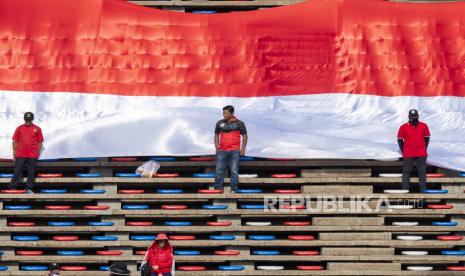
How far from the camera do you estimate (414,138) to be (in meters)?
18.5

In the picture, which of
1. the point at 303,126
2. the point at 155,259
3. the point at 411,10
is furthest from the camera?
the point at 411,10

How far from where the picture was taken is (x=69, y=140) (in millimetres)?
19172

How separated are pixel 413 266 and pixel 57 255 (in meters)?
6.46

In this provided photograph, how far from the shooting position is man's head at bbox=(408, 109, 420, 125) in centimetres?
1859

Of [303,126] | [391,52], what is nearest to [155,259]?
[303,126]

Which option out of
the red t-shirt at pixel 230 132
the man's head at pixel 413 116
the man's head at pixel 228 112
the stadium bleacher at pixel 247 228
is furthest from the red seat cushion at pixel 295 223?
the man's head at pixel 413 116

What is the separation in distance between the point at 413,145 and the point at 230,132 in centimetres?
332

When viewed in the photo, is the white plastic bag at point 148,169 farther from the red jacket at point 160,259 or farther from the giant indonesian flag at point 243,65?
the red jacket at point 160,259

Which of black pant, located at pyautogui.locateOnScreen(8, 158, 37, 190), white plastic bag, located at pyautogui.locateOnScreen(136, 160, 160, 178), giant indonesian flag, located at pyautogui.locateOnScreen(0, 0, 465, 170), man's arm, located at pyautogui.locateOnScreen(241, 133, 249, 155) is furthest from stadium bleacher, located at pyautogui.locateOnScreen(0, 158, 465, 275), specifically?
giant indonesian flag, located at pyautogui.locateOnScreen(0, 0, 465, 170)

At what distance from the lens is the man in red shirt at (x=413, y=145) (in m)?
18.5

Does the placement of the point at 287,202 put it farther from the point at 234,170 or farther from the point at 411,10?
the point at 411,10

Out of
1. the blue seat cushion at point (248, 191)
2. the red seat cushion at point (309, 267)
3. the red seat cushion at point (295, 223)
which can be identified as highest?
the blue seat cushion at point (248, 191)

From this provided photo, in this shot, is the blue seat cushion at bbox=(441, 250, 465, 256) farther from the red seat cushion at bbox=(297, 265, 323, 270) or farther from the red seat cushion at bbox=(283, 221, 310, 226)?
the red seat cushion at bbox=(283, 221, 310, 226)

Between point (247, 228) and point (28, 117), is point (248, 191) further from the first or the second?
point (28, 117)
